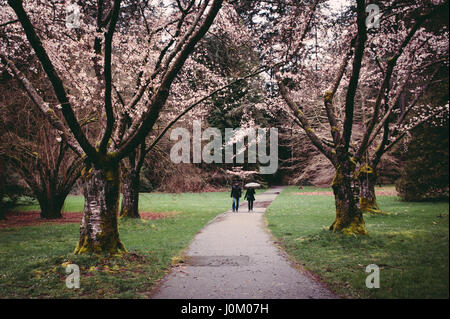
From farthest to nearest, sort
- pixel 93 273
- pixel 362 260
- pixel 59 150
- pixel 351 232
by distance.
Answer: pixel 59 150 < pixel 351 232 < pixel 362 260 < pixel 93 273

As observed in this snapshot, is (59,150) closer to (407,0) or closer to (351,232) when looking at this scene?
(351,232)

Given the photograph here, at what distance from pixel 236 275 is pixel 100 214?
340 centimetres

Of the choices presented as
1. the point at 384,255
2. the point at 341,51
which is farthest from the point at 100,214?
the point at 341,51

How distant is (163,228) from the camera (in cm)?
1251

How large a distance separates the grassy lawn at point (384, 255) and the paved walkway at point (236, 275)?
0.49 meters

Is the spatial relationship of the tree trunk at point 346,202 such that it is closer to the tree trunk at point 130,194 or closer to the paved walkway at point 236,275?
the paved walkway at point 236,275

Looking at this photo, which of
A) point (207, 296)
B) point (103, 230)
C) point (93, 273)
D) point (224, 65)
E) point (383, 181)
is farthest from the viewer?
point (383, 181)

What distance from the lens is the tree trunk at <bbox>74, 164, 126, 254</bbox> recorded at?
279 inches

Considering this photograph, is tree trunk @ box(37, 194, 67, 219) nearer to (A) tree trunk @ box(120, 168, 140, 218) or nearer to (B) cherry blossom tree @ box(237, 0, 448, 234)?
(A) tree trunk @ box(120, 168, 140, 218)

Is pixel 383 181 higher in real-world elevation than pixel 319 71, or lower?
lower

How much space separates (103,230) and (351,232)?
6570 mm

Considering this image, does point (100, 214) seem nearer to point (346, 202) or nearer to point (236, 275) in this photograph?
point (236, 275)

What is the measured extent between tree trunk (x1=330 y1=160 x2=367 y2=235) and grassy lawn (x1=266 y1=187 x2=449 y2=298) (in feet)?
1.47
